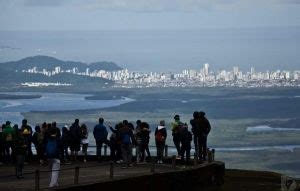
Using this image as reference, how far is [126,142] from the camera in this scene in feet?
99.0

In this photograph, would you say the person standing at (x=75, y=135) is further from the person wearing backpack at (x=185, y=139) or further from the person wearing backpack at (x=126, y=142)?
the person wearing backpack at (x=185, y=139)

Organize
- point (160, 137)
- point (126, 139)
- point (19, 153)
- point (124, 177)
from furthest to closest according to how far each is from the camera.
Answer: point (160, 137) < point (126, 139) < point (19, 153) < point (124, 177)

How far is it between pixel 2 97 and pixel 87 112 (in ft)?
168

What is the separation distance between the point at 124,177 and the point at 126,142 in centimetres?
385

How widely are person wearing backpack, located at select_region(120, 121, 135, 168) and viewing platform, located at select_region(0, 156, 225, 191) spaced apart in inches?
14.7

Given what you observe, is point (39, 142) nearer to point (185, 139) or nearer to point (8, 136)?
point (8, 136)

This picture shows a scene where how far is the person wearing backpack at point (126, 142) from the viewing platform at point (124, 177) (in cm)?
37

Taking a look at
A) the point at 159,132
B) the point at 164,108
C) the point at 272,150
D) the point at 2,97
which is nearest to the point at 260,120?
the point at 164,108

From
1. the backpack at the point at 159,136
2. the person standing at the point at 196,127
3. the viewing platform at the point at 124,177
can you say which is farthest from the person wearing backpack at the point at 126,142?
the person standing at the point at 196,127

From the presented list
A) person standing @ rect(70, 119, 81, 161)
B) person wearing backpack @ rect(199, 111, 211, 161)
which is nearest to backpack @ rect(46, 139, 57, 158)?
person standing @ rect(70, 119, 81, 161)

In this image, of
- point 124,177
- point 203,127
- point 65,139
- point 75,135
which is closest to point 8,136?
point 65,139

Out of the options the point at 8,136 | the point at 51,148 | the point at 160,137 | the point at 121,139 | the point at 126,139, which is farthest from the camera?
the point at 160,137

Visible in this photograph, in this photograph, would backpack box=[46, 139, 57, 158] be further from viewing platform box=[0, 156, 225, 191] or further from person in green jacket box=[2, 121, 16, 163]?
person in green jacket box=[2, 121, 16, 163]

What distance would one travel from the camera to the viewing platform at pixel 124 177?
80.6 feet
